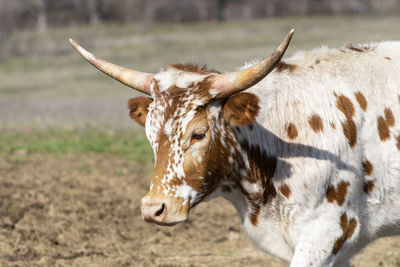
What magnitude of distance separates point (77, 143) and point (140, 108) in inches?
245

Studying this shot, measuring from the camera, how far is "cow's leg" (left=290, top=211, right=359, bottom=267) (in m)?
4.35

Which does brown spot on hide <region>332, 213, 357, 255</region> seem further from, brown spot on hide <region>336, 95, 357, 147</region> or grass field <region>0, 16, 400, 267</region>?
grass field <region>0, 16, 400, 267</region>

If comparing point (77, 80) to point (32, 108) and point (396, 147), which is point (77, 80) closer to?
point (32, 108)

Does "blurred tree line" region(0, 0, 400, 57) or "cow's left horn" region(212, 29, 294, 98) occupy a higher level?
"cow's left horn" region(212, 29, 294, 98)

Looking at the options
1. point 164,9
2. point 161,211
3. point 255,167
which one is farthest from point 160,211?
point 164,9

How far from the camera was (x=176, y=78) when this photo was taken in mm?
4398

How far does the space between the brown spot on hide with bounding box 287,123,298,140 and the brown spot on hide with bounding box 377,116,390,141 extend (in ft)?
1.86

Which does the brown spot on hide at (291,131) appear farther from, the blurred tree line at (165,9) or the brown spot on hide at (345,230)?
the blurred tree line at (165,9)

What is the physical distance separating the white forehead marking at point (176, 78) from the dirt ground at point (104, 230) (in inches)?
92.3

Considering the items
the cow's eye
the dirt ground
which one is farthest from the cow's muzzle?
the dirt ground

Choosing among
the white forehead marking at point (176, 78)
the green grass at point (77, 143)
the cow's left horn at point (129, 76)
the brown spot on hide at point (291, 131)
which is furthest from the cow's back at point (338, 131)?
the green grass at point (77, 143)

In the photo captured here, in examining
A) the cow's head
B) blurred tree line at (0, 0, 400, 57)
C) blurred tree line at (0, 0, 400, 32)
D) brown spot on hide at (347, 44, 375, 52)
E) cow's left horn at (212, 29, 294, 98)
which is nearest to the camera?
cow's left horn at (212, 29, 294, 98)

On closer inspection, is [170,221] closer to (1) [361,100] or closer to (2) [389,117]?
(1) [361,100]

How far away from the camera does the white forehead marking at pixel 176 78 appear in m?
4.36
